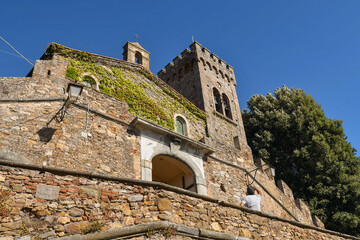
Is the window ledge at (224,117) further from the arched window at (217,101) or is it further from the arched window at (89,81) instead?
the arched window at (89,81)

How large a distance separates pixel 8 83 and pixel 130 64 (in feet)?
18.7

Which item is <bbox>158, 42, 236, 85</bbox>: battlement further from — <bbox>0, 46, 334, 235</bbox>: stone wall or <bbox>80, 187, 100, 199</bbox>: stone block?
<bbox>80, 187, 100, 199</bbox>: stone block

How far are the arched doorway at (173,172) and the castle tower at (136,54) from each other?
16.2 ft

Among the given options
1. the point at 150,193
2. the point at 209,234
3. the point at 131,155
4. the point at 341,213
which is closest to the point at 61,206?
the point at 150,193

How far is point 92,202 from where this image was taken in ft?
18.8

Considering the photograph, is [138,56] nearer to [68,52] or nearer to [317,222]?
[68,52]

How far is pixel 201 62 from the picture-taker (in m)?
19.9

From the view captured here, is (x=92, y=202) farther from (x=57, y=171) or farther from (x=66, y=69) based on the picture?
(x=66, y=69)

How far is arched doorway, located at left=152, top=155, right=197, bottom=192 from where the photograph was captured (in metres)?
12.0

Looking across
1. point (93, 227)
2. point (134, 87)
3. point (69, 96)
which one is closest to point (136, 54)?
point (134, 87)

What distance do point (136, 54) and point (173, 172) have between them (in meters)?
6.01

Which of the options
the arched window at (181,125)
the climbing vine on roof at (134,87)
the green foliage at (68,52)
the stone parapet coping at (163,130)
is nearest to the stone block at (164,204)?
the stone parapet coping at (163,130)

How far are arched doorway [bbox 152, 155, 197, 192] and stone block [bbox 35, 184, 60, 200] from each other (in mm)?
6376

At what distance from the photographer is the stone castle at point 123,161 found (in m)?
5.43
